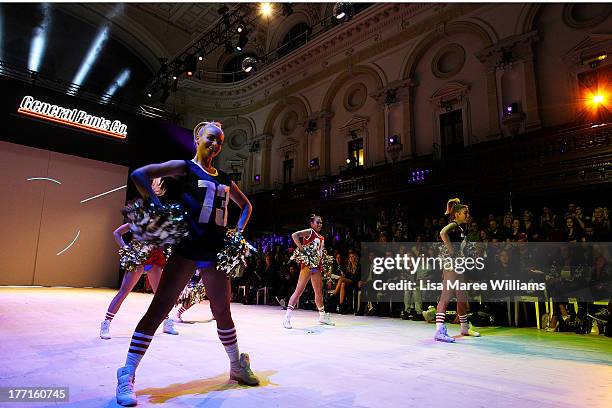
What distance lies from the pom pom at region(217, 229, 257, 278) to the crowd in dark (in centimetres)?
176

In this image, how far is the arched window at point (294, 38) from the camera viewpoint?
22000 mm

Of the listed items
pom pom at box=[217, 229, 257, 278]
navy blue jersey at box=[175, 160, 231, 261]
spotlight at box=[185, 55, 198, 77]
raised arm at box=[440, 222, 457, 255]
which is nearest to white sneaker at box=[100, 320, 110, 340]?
pom pom at box=[217, 229, 257, 278]

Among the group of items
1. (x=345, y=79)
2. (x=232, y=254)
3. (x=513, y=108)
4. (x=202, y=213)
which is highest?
(x=345, y=79)

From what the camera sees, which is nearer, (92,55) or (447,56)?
(447,56)

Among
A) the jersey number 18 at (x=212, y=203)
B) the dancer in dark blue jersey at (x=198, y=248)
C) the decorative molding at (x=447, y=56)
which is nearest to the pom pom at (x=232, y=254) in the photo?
the dancer in dark blue jersey at (x=198, y=248)

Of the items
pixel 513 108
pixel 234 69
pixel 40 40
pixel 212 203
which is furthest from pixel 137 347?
pixel 234 69

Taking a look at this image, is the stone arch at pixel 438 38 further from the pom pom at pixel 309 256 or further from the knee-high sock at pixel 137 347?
the knee-high sock at pixel 137 347

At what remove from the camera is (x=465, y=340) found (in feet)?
18.5

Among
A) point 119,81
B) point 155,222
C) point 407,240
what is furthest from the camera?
point 119,81

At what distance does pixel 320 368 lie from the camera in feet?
11.6

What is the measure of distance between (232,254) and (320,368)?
144cm

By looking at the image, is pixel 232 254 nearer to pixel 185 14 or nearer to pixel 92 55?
pixel 185 14

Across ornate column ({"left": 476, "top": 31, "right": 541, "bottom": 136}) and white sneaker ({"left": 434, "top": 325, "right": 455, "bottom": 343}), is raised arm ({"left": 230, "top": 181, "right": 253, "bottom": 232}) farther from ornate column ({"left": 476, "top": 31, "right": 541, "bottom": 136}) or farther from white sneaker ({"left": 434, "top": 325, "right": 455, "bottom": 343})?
ornate column ({"left": 476, "top": 31, "right": 541, "bottom": 136})

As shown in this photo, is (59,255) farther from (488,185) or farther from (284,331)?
(488,185)
